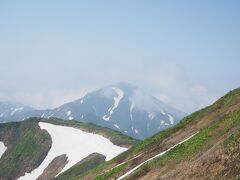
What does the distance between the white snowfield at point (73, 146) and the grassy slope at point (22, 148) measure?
2883 millimetres

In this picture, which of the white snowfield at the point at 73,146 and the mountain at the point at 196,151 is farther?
the white snowfield at the point at 73,146

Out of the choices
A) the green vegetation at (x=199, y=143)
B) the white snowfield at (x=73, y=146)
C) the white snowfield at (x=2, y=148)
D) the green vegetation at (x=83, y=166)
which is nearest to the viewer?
the green vegetation at (x=199, y=143)

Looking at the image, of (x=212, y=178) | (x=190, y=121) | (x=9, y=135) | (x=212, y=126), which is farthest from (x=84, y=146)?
(x=212, y=178)

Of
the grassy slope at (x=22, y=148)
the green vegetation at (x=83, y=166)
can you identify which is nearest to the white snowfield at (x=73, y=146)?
the green vegetation at (x=83, y=166)

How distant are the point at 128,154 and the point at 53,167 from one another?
188 feet

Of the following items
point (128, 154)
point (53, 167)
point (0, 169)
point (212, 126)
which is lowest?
point (0, 169)

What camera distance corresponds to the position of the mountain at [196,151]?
32.4 m

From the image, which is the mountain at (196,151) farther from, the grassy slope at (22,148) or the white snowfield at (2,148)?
the white snowfield at (2,148)

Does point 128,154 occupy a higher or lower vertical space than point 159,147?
lower

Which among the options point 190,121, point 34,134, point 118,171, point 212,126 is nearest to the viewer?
point 212,126

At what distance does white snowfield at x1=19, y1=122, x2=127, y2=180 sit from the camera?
110 metres

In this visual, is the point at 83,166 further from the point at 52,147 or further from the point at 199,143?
the point at 199,143

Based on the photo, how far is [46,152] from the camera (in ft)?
438

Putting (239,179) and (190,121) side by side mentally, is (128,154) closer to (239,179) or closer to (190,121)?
(190,121)
